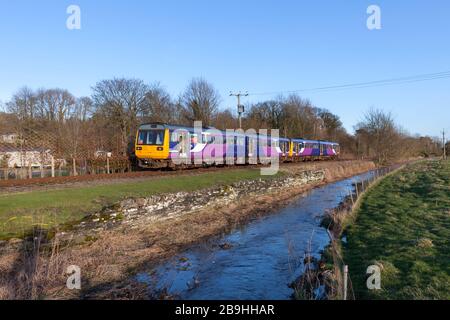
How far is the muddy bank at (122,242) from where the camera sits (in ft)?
21.7

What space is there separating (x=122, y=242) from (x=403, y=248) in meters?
6.93

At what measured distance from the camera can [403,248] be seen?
27.6ft

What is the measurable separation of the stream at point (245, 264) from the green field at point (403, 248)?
122 cm

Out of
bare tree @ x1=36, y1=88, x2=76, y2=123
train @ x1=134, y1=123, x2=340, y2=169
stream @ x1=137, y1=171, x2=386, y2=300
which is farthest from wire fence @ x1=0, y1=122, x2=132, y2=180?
bare tree @ x1=36, y1=88, x2=76, y2=123

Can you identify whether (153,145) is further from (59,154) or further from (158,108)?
(158,108)

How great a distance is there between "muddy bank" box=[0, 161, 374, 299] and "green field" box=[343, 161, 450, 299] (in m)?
4.27

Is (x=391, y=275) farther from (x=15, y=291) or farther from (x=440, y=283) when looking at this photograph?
(x=15, y=291)

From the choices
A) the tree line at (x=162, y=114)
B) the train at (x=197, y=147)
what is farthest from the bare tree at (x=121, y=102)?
the train at (x=197, y=147)

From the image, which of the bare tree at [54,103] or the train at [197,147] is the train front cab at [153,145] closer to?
the train at [197,147]

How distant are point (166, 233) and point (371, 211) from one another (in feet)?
27.0

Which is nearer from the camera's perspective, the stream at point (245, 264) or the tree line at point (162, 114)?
the stream at point (245, 264)

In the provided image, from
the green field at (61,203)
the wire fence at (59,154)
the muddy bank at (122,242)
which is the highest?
the wire fence at (59,154)

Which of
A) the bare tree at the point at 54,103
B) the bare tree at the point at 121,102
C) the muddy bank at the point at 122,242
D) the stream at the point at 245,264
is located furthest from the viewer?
the bare tree at the point at 54,103

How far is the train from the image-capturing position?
71.1 feet
